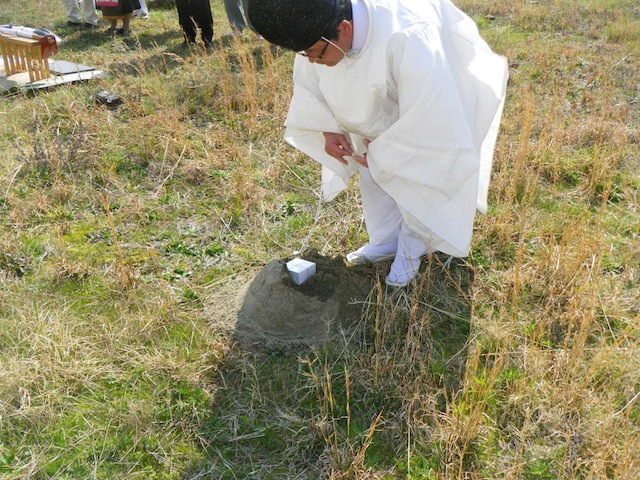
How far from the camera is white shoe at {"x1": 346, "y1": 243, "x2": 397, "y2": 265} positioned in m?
3.33

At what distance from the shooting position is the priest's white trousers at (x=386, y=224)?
3.09 m

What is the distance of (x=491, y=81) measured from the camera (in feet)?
9.17

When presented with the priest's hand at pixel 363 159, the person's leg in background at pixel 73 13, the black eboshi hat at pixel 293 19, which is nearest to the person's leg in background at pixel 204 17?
the person's leg in background at pixel 73 13

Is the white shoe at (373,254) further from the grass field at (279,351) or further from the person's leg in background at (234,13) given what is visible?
the person's leg in background at (234,13)

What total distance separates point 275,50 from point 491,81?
4973 mm

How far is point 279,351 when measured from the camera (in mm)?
2840

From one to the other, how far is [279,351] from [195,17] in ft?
18.8

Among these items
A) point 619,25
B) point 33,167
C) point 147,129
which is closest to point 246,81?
point 147,129

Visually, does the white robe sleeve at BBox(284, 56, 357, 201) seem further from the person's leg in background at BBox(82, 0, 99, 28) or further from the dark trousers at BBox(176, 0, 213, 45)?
the person's leg in background at BBox(82, 0, 99, 28)

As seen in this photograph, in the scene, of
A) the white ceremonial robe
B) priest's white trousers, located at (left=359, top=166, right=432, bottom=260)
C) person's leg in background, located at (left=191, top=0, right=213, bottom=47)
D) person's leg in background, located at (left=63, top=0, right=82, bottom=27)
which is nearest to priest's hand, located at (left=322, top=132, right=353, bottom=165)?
the white ceremonial robe

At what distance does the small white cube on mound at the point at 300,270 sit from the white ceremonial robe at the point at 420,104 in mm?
558

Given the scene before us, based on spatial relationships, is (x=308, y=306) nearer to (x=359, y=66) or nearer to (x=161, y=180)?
(x=359, y=66)

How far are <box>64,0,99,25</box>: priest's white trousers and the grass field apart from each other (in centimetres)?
397

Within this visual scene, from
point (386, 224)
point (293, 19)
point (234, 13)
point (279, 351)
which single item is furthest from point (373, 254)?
point (234, 13)
